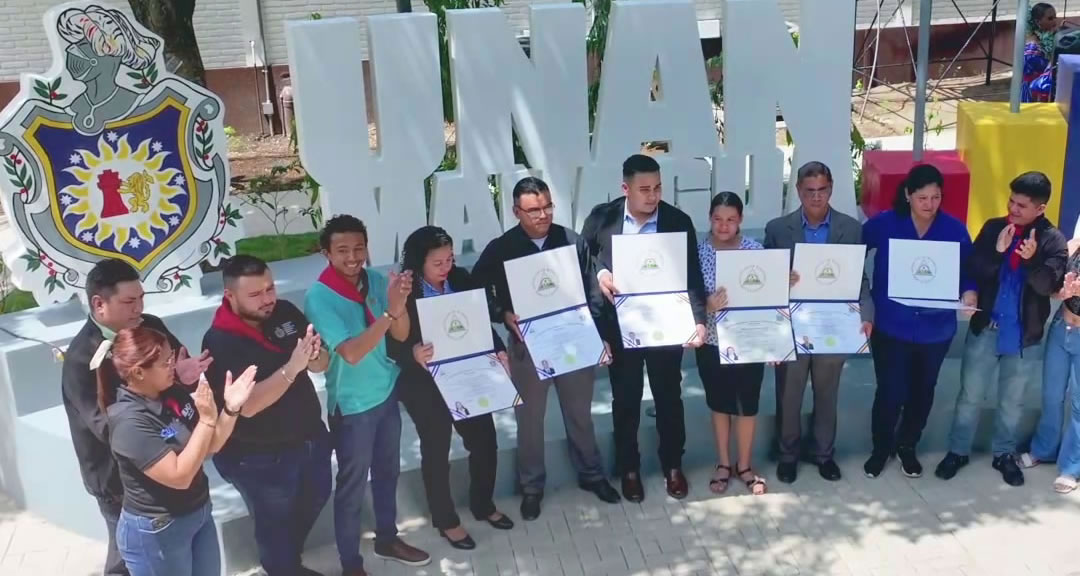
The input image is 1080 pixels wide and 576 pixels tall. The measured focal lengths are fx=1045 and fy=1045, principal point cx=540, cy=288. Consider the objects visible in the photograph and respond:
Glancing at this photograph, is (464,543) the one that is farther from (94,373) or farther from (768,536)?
(94,373)

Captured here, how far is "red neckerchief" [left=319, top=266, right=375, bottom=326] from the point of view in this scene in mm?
4016

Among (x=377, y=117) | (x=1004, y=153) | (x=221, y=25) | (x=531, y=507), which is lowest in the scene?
(x=531, y=507)

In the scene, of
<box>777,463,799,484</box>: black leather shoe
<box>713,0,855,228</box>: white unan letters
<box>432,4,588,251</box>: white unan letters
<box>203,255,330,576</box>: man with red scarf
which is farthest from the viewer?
<box>713,0,855,228</box>: white unan letters

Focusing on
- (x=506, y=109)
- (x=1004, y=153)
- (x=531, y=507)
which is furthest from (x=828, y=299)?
(x=1004, y=153)

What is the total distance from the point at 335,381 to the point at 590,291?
4.11 feet

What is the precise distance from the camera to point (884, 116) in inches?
569

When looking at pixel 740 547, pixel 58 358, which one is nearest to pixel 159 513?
pixel 58 358

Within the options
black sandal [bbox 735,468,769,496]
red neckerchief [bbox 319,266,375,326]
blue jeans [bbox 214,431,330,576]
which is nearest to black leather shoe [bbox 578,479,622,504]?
black sandal [bbox 735,468,769,496]

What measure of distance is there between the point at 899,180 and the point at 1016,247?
164cm

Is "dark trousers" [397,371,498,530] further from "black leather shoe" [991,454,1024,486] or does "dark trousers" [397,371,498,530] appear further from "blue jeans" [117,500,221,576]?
"black leather shoe" [991,454,1024,486]

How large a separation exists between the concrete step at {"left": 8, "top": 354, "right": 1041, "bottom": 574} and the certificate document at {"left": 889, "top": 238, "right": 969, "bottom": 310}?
2.71 ft

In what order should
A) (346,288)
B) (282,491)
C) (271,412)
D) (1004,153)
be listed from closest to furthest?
(271,412)
(282,491)
(346,288)
(1004,153)

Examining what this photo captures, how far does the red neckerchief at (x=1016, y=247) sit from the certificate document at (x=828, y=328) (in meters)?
0.72

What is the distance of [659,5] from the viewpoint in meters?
6.06
